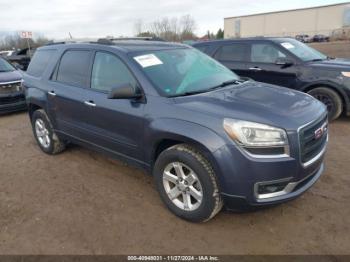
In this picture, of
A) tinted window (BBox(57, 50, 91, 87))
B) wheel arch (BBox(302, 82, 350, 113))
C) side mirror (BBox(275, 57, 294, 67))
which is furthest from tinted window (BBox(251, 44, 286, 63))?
tinted window (BBox(57, 50, 91, 87))

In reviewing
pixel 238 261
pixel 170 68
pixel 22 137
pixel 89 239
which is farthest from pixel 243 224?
pixel 22 137

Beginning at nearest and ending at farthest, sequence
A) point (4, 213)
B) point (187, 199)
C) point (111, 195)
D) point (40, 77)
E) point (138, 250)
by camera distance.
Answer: point (138, 250)
point (187, 199)
point (4, 213)
point (111, 195)
point (40, 77)

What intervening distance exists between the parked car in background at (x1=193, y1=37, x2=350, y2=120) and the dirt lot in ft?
7.04

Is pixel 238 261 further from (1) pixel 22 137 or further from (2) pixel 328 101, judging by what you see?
(1) pixel 22 137

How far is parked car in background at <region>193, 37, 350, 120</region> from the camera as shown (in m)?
6.31

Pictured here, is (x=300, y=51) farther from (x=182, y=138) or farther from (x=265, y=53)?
(x=182, y=138)

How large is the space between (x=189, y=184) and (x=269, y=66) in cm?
462

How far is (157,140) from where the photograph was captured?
329cm

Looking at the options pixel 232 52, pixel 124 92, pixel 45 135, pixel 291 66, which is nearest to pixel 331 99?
pixel 291 66

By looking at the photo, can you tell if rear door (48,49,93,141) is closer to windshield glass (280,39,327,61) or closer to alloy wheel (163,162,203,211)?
alloy wheel (163,162,203,211)

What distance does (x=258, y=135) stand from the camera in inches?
109

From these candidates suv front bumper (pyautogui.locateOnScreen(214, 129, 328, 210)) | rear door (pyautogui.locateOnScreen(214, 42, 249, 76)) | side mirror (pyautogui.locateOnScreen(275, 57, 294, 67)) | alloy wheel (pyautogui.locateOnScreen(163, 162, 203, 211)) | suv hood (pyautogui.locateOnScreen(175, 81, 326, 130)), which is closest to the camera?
suv front bumper (pyautogui.locateOnScreen(214, 129, 328, 210))

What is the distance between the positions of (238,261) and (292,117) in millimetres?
1338

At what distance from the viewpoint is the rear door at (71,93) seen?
A: 420 centimetres
